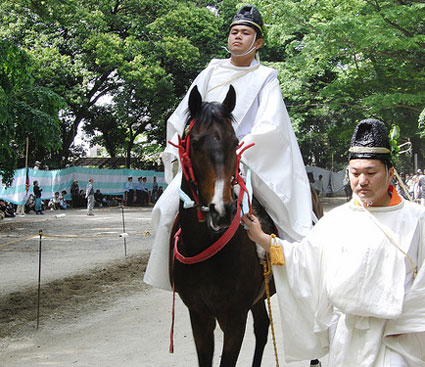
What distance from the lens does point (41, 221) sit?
59.9 feet

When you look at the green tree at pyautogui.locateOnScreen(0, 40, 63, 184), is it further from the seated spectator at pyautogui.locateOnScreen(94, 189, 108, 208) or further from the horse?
the seated spectator at pyautogui.locateOnScreen(94, 189, 108, 208)

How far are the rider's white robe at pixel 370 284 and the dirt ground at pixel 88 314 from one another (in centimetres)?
261

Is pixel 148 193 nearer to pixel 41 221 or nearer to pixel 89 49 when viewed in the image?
pixel 89 49

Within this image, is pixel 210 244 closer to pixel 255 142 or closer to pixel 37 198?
pixel 255 142

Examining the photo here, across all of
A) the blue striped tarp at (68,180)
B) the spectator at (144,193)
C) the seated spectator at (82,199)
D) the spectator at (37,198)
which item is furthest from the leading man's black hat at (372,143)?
the spectator at (144,193)

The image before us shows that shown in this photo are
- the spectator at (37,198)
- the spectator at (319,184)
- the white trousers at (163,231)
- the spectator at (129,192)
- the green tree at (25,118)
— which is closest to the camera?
the white trousers at (163,231)

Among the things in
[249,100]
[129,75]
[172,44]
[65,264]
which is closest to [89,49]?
[129,75]

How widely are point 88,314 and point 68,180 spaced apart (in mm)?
19702

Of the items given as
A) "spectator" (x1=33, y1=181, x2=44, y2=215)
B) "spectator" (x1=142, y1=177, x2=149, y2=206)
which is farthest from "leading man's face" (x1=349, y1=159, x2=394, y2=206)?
"spectator" (x1=142, y1=177, x2=149, y2=206)

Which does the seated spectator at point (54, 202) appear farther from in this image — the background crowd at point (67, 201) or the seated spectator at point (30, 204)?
the seated spectator at point (30, 204)

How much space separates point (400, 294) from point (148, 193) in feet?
91.0

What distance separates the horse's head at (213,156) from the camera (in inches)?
110

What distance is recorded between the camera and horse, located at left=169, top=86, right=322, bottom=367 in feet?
9.71

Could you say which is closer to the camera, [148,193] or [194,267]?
A: [194,267]
